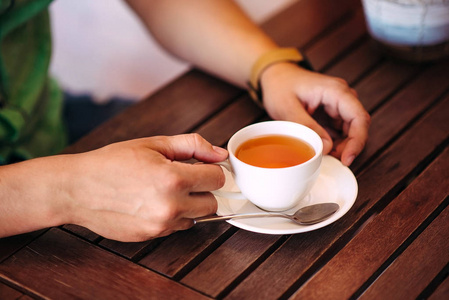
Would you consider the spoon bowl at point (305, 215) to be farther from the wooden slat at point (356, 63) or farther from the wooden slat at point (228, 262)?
the wooden slat at point (356, 63)

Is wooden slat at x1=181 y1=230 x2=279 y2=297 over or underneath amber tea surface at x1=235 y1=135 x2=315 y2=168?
underneath

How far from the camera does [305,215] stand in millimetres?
764

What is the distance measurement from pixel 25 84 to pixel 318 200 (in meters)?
0.70

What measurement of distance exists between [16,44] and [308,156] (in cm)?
69

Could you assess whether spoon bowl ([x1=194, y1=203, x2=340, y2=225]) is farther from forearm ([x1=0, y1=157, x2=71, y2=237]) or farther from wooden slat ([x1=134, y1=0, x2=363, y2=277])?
forearm ([x1=0, y1=157, x2=71, y2=237])

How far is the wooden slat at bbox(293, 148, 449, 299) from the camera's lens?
68 cm

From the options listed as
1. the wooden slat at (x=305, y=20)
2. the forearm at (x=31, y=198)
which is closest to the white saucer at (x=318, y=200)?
the forearm at (x=31, y=198)

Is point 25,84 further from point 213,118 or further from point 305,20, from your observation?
point 305,20

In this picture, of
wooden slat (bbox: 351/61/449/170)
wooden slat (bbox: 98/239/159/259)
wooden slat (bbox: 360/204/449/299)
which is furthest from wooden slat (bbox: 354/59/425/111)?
wooden slat (bbox: 98/239/159/259)

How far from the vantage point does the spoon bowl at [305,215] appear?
29.7 inches

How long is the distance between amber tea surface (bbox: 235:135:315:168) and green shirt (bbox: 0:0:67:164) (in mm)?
509

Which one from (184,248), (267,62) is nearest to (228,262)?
(184,248)

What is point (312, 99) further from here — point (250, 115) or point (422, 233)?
point (422, 233)

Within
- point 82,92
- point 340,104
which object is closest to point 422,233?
point 340,104
